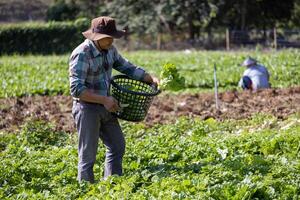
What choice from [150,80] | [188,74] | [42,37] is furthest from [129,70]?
[42,37]

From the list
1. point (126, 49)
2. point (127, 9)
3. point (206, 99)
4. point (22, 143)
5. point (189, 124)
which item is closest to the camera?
point (22, 143)

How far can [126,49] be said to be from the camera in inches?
1412

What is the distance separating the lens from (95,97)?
21.2ft

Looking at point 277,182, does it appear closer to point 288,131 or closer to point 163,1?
point 288,131

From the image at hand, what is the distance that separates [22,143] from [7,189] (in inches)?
119

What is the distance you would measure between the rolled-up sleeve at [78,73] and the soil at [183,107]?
463 centimetres

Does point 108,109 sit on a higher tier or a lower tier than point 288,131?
higher

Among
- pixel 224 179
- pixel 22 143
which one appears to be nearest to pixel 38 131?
pixel 22 143

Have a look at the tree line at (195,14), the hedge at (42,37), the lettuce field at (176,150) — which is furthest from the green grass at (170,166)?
the tree line at (195,14)

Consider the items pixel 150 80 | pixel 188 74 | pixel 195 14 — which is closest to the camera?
pixel 150 80

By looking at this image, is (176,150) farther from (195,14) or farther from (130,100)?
(195,14)

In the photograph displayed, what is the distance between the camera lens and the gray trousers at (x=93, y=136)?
6.67 m

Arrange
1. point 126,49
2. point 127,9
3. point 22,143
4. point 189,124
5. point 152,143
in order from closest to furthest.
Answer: point 152,143, point 22,143, point 189,124, point 126,49, point 127,9

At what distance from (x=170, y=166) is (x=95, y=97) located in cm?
127
